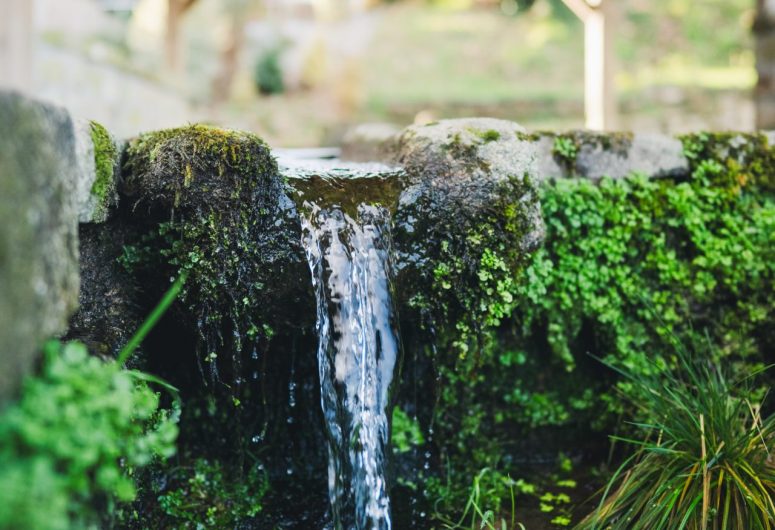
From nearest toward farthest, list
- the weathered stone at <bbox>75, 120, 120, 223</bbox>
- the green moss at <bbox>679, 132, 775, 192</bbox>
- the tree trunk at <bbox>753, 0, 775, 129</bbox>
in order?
the weathered stone at <bbox>75, 120, 120, 223</bbox> → the green moss at <bbox>679, 132, 775, 192</bbox> → the tree trunk at <bbox>753, 0, 775, 129</bbox>

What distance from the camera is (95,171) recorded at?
2.73 meters

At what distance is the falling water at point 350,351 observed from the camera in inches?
120

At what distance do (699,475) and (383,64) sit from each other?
14166mm

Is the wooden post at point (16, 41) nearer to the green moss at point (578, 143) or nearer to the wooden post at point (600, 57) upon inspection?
the green moss at point (578, 143)

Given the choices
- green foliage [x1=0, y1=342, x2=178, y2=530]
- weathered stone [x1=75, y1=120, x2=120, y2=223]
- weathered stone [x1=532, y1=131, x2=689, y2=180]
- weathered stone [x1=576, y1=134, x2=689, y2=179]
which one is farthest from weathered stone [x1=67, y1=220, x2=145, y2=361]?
weathered stone [x1=576, y1=134, x2=689, y2=179]

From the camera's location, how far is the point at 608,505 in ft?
9.72

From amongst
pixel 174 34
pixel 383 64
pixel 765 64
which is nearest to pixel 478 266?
pixel 765 64

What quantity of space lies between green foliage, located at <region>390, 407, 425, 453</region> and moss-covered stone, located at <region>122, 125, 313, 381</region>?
111 centimetres

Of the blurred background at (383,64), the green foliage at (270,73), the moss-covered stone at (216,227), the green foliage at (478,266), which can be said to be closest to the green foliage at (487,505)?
the green foliage at (478,266)

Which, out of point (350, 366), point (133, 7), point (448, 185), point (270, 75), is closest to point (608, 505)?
point (350, 366)

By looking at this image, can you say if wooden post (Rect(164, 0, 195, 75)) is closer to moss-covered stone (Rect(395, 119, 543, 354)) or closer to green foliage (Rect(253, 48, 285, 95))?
green foliage (Rect(253, 48, 285, 95))

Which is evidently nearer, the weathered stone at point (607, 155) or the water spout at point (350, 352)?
the water spout at point (350, 352)

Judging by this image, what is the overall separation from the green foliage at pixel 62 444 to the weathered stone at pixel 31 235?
0.08 metres

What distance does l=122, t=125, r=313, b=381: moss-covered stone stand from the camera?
9.51 feet
